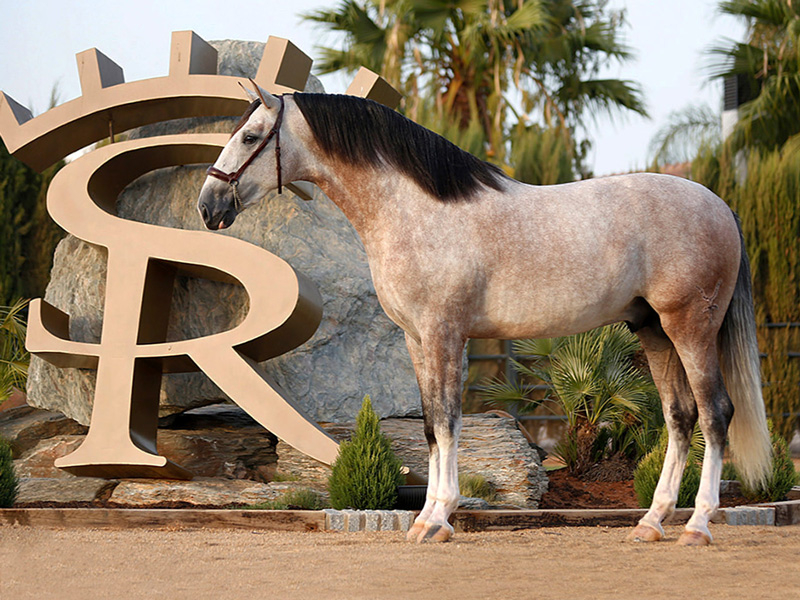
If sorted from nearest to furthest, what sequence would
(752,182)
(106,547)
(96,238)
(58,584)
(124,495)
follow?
(58,584) → (106,547) → (124,495) → (96,238) → (752,182)

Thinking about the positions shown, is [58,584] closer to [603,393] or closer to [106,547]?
[106,547]

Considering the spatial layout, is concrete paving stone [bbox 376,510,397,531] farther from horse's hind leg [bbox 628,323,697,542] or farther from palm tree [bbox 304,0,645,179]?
palm tree [bbox 304,0,645,179]

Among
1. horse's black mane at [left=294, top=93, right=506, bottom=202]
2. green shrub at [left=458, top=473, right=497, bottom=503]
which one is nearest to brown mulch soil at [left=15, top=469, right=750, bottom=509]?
green shrub at [left=458, top=473, right=497, bottom=503]

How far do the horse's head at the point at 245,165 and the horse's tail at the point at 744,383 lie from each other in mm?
2606

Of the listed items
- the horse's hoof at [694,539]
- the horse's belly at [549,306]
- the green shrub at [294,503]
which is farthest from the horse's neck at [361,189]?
the horse's hoof at [694,539]

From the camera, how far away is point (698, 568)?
12.7ft

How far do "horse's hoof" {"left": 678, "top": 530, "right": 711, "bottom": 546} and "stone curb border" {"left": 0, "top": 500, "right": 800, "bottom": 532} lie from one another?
2.37 feet

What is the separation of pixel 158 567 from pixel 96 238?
334 centimetres

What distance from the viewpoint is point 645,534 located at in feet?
15.0

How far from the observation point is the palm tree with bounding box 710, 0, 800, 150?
16.3 meters

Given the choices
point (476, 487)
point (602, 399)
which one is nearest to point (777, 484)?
point (602, 399)

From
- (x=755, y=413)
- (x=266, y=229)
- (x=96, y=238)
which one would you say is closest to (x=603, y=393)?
(x=755, y=413)

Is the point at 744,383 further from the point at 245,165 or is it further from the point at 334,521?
the point at 245,165

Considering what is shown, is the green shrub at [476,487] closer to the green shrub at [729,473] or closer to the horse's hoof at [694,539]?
the horse's hoof at [694,539]
